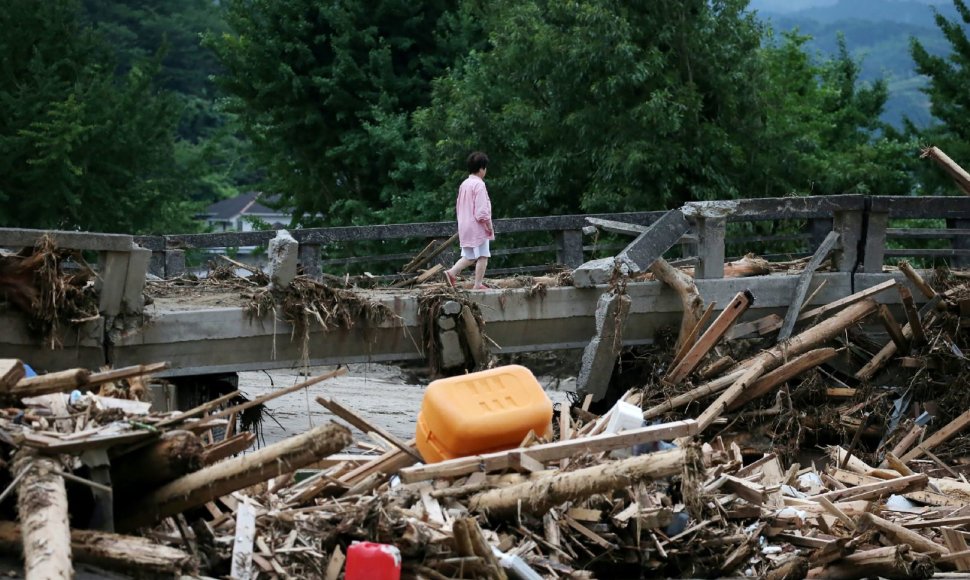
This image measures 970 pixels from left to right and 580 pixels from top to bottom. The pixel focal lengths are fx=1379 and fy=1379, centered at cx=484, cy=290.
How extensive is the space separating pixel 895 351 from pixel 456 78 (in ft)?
54.3

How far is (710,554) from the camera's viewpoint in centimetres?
971

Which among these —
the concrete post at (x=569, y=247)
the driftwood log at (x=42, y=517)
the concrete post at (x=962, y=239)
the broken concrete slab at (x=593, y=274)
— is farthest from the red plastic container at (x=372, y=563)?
the concrete post at (x=962, y=239)

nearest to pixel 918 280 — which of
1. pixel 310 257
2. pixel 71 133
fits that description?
pixel 310 257

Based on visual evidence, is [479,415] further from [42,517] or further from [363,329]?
[363,329]

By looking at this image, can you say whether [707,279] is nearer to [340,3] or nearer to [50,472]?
[50,472]

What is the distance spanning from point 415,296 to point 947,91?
18754 mm

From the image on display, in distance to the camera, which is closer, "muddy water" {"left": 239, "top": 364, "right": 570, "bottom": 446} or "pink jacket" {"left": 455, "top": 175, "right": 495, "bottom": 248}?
"pink jacket" {"left": 455, "top": 175, "right": 495, "bottom": 248}

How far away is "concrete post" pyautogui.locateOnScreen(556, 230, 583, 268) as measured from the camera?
16719 millimetres

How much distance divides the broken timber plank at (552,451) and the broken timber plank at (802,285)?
18.8 ft

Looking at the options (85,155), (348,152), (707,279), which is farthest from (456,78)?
(707,279)

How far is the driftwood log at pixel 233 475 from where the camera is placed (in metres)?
8.01

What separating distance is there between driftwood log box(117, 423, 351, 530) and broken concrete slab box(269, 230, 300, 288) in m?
4.90

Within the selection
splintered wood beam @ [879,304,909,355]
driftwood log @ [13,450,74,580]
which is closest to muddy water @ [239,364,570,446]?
splintered wood beam @ [879,304,909,355]

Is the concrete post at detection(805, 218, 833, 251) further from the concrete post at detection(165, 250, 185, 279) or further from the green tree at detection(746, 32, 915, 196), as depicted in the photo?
the concrete post at detection(165, 250, 185, 279)
